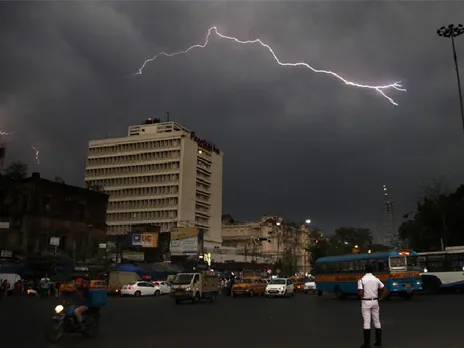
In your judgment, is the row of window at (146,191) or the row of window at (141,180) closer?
A: the row of window at (146,191)

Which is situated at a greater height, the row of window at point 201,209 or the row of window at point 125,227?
the row of window at point 201,209

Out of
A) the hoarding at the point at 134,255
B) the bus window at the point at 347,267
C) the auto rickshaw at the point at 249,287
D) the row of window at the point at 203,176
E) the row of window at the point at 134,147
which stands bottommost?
the auto rickshaw at the point at 249,287

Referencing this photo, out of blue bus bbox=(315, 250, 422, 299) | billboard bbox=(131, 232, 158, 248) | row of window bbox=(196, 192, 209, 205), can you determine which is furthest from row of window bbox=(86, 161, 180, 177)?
blue bus bbox=(315, 250, 422, 299)

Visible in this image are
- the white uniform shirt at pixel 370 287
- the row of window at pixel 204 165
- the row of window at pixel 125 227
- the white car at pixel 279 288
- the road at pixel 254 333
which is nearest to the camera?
the white uniform shirt at pixel 370 287

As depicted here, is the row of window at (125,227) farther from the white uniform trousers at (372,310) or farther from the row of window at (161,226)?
the white uniform trousers at (372,310)

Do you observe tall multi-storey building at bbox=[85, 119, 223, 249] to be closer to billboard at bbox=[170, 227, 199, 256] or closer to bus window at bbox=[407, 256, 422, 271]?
billboard at bbox=[170, 227, 199, 256]

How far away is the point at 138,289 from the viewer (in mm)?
45938

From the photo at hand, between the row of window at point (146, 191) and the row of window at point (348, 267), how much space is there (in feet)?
270

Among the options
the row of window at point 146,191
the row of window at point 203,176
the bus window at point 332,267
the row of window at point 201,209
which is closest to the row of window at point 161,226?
the row of window at point 201,209

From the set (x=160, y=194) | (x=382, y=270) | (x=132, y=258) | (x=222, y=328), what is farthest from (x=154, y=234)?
(x=222, y=328)

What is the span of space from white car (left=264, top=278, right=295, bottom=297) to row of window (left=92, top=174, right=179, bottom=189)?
256 ft

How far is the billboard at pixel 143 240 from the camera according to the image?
73688 millimetres

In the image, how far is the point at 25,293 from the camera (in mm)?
41594

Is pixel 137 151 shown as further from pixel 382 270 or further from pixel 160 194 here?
pixel 382 270
